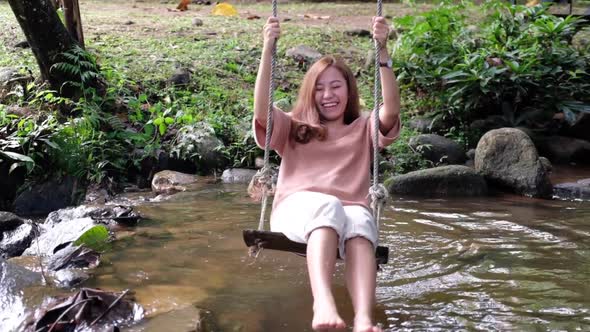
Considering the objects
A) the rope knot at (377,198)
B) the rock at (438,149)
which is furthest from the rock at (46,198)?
the rope knot at (377,198)

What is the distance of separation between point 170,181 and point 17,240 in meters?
1.94

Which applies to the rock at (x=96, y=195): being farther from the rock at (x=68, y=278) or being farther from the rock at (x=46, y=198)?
the rock at (x=68, y=278)

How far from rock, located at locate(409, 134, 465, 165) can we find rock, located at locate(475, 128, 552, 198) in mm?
531

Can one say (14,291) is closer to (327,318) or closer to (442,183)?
(327,318)

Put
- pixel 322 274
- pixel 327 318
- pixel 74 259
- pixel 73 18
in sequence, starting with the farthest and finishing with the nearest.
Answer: pixel 73 18 → pixel 74 259 → pixel 322 274 → pixel 327 318

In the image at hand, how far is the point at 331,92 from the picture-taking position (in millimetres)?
3547

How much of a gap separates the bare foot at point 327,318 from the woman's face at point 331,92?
1.16 metres

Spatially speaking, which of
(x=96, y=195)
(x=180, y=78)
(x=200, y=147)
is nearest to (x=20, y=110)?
(x=96, y=195)

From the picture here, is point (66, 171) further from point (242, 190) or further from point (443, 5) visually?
point (443, 5)

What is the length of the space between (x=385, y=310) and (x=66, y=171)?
11.7 ft

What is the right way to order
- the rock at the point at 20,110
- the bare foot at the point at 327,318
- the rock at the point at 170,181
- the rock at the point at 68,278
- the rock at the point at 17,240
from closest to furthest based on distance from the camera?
the bare foot at the point at 327,318 → the rock at the point at 68,278 → the rock at the point at 17,240 → the rock at the point at 170,181 → the rock at the point at 20,110

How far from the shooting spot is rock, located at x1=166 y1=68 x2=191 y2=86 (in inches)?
306

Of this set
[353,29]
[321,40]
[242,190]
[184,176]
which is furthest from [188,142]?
[353,29]

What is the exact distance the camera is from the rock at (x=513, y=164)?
598cm
